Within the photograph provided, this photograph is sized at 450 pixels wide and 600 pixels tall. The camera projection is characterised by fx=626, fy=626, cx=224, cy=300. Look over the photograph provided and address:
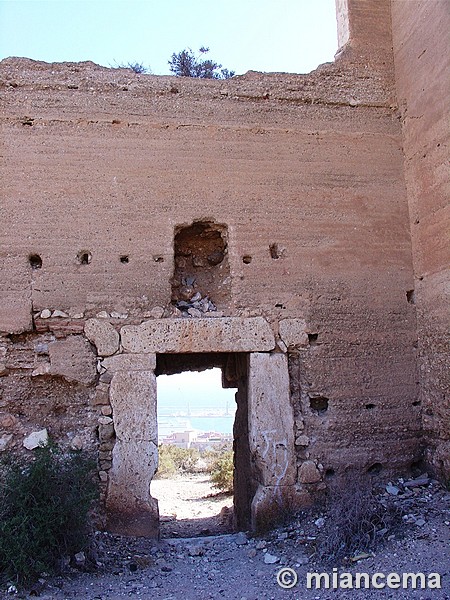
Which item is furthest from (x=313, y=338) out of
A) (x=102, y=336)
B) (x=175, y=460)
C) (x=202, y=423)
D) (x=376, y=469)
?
(x=202, y=423)

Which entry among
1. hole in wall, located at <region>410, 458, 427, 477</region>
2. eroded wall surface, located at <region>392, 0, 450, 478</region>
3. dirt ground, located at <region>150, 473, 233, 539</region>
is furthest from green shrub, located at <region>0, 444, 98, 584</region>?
eroded wall surface, located at <region>392, 0, 450, 478</region>

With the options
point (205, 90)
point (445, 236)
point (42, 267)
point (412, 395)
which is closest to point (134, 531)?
point (42, 267)

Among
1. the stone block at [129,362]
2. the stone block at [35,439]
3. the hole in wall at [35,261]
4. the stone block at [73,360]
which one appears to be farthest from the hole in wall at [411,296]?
the stone block at [35,439]

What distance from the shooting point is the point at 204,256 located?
6703 millimetres

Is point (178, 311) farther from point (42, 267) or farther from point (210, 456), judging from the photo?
point (210, 456)

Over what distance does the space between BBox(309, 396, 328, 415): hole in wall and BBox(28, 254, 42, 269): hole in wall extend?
297 cm

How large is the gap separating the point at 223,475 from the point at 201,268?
569cm

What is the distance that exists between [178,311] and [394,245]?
2.42 metres

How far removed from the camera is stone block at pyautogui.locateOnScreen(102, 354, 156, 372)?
586 cm

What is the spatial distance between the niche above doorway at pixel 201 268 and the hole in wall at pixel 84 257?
0.85 m

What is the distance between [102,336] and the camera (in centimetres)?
590

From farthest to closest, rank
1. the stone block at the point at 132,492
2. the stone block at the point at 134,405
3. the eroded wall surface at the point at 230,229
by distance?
the eroded wall surface at the point at 230,229 < the stone block at the point at 134,405 < the stone block at the point at 132,492

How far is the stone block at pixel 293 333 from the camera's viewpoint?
6195 millimetres

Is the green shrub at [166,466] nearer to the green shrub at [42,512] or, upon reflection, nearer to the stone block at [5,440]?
the stone block at [5,440]
